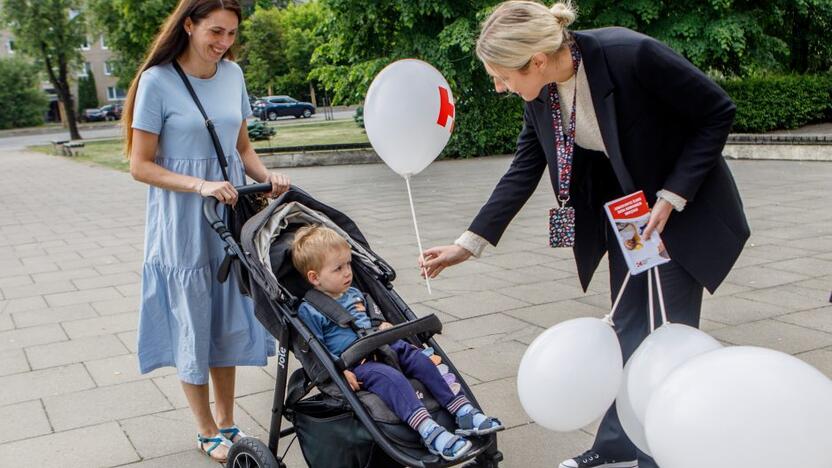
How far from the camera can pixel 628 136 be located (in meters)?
2.82

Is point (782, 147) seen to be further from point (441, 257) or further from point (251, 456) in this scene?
point (251, 456)

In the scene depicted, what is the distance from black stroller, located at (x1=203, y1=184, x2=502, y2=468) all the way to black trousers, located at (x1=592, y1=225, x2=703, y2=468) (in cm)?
75

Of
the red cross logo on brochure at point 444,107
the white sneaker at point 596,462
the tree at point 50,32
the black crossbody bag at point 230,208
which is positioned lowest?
the white sneaker at point 596,462

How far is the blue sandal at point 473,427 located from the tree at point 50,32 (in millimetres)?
38441

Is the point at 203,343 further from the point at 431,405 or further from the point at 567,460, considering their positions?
the point at 567,460

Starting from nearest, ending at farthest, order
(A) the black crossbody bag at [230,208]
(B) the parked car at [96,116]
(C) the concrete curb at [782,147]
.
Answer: (A) the black crossbody bag at [230,208]
(C) the concrete curb at [782,147]
(B) the parked car at [96,116]

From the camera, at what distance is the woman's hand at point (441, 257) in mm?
3174

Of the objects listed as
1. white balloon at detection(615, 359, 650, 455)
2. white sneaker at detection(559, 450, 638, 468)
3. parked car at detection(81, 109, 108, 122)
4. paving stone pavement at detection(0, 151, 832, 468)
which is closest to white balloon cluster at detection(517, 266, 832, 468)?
white balloon at detection(615, 359, 650, 455)

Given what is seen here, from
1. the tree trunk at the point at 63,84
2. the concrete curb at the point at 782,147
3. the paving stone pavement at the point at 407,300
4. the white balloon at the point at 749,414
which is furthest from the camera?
the tree trunk at the point at 63,84

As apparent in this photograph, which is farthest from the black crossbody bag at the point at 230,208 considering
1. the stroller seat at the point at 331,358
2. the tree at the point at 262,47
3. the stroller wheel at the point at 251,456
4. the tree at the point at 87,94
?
the tree at the point at 87,94

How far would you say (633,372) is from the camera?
8.25 feet

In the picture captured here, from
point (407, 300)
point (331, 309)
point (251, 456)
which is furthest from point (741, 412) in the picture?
point (407, 300)

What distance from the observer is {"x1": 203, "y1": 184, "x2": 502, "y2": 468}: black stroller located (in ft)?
8.59

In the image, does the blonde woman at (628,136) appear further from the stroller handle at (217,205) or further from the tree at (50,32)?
the tree at (50,32)
